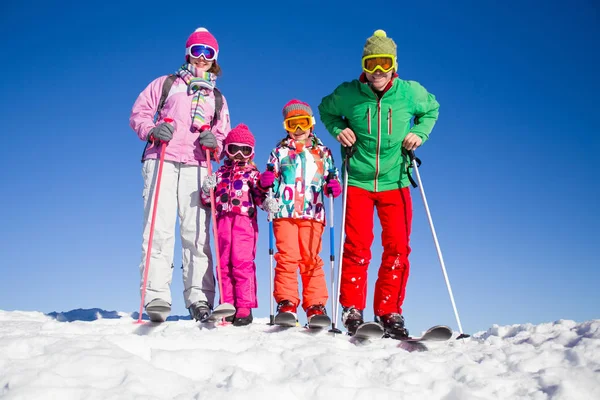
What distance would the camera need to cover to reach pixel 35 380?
3.49 metres

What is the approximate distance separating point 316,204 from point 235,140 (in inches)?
56.6

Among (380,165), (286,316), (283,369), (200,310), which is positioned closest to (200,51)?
(380,165)

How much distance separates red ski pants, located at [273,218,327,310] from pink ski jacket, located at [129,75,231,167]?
5.12 feet

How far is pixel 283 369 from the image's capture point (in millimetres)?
4051

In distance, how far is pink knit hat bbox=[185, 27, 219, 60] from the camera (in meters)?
7.19

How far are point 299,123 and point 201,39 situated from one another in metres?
1.83

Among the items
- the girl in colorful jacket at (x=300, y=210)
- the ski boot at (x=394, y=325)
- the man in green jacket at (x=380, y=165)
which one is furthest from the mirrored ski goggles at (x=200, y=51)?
the ski boot at (x=394, y=325)

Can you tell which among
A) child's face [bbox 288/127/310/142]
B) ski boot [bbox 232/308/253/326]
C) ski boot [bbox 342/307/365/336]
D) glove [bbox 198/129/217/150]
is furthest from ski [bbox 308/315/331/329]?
glove [bbox 198/129/217/150]

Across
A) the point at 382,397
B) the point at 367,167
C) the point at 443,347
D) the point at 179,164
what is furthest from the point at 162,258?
the point at 382,397

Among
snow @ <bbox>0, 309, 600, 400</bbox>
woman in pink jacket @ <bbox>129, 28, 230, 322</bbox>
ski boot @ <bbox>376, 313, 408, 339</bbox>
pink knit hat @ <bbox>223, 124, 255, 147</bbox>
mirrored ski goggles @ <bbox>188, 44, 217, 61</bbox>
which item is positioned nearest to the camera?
snow @ <bbox>0, 309, 600, 400</bbox>

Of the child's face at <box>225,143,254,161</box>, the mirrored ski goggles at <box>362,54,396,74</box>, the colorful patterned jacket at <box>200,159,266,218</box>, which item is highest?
the mirrored ski goggles at <box>362,54,396,74</box>

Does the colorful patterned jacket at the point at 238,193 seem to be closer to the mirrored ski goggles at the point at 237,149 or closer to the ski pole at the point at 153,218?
the mirrored ski goggles at the point at 237,149

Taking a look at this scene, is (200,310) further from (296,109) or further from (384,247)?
(296,109)

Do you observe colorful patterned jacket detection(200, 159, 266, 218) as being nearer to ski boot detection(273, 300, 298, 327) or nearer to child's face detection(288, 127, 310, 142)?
child's face detection(288, 127, 310, 142)
